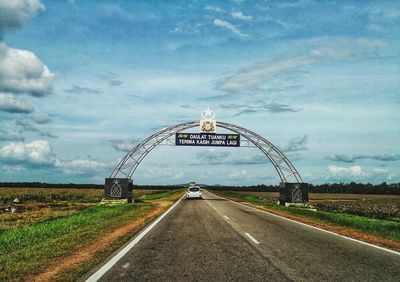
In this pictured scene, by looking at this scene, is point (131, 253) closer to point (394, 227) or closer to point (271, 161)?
point (394, 227)

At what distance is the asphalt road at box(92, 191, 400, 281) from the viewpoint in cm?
671

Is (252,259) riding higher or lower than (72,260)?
higher

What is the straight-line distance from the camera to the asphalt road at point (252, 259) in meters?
6.71

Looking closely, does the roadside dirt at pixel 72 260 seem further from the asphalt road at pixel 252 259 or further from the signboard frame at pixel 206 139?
the signboard frame at pixel 206 139

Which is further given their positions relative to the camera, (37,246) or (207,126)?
(207,126)

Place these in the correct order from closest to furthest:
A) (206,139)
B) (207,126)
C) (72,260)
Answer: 1. (72,260)
2. (207,126)
3. (206,139)

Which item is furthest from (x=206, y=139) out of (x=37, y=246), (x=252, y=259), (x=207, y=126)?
(x=252, y=259)

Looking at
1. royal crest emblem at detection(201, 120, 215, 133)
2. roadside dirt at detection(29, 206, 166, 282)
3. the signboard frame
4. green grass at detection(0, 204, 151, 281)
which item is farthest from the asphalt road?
the signboard frame

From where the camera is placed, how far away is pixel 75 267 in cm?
741

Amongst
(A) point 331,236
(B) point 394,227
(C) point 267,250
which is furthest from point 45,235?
(B) point 394,227

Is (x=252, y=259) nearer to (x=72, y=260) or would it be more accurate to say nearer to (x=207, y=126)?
(x=72, y=260)

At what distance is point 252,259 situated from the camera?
821 centimetres

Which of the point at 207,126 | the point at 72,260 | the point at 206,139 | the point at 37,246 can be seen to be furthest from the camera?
the point at 206,139

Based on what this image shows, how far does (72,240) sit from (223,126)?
28.8 metres
